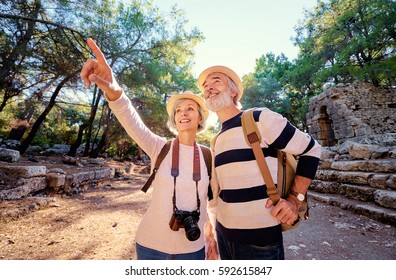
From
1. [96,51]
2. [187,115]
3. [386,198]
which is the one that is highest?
[96,51]

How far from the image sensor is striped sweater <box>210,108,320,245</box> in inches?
54.6

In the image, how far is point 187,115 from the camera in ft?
5.79

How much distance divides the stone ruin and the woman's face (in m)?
4.38

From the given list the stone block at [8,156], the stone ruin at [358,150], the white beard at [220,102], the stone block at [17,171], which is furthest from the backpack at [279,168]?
the stone block at [8,156]

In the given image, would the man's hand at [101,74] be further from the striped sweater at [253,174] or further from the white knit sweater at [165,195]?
the striped sweater at [253,174]

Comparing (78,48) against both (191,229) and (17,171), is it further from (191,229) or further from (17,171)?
(191,229)

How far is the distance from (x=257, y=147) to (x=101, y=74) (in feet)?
4.20

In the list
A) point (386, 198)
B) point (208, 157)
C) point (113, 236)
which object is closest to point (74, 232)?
point (113, 236)

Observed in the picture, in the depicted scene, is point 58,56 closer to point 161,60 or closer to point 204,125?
point 161,60

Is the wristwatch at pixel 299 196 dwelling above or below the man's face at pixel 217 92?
below

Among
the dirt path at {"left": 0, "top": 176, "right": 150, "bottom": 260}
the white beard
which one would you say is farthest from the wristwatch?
the dirt path at {"left": 0, "top": 176, "right": 150, "bottom": 260}

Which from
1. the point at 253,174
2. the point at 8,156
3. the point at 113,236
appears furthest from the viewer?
the point at 8,156

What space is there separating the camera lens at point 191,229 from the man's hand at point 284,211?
49cm

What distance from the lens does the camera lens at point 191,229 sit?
4.30 feet
